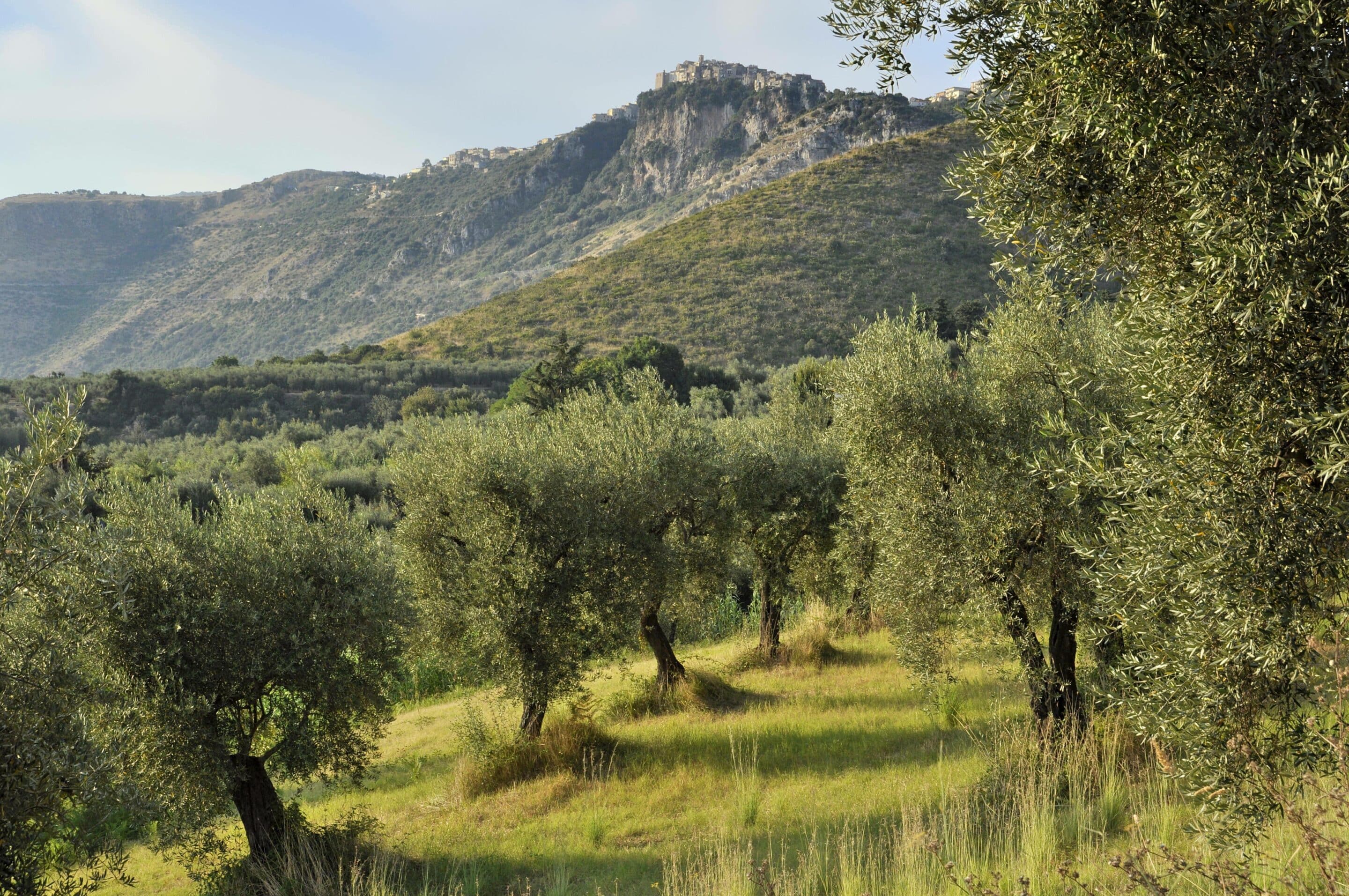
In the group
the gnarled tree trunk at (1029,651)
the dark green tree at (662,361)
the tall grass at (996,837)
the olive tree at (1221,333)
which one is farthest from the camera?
the dark green tree at (662,361)

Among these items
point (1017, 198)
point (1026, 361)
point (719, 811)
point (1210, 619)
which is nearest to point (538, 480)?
point (719, 811)

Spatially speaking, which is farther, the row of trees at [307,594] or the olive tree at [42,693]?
the row of trees at [307,594]

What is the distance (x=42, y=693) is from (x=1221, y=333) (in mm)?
9078

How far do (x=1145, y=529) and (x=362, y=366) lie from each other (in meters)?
71.9

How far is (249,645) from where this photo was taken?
1027cm

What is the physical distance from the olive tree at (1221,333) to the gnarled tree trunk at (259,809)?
10.6 m

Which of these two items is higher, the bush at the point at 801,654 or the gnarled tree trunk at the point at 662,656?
the gnarled tree trunk at the point at 662,656

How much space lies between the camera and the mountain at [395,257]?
13688 cm

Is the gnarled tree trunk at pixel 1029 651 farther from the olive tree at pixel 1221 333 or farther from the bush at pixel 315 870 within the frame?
the bush at pixel 315 870

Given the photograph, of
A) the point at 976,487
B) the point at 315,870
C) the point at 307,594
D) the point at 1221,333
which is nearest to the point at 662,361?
the point at 976,487

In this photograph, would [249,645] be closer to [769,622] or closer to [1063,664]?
[1063,664]

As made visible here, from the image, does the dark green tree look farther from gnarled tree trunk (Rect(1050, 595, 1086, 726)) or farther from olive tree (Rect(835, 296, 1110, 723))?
gnarled tree trunk (Rect(1050, 595, 1086, 726))

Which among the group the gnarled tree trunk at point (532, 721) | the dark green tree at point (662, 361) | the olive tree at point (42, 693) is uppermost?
the dark green tree at point (662, 361)

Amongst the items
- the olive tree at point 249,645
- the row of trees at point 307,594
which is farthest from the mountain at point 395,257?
the olive tree at point 249,645
